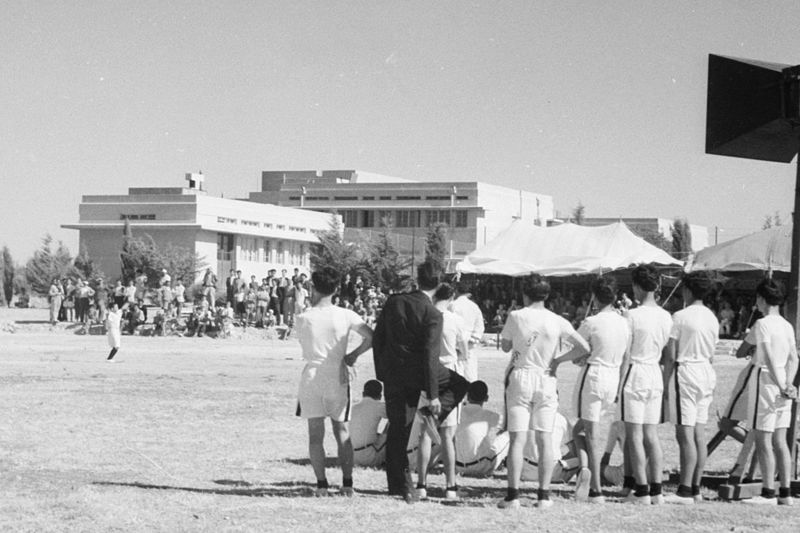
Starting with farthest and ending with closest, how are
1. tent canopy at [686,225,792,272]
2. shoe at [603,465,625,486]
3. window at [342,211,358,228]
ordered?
window at [342,211,358,228] → tent canopy at [686,225,792,272] → shoe at [603,465,625,486]

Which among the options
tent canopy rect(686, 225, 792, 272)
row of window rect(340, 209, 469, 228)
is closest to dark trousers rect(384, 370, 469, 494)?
tent canopy rect(686, 225, 792, 272)

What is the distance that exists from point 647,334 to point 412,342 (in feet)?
6.24

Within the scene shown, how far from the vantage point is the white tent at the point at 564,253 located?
4012 cm

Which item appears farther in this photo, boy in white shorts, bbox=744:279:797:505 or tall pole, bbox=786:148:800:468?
tall pole, bbox=786:148:800:468

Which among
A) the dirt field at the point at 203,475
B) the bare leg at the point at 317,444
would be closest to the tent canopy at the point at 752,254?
the dirt field at the point at 203,475

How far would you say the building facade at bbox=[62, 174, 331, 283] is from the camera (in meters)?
79.5

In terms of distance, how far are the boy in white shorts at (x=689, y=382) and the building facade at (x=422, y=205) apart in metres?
87.3

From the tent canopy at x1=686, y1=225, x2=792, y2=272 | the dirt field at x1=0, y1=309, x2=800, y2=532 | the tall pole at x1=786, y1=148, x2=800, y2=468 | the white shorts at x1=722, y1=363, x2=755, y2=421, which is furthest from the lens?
the tent canopy at x1=686, y1=225, x2=792, y2=272

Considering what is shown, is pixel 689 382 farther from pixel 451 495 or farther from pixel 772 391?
pixel 451 495

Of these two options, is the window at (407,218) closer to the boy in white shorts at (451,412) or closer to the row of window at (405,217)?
the row of window at (405,217)

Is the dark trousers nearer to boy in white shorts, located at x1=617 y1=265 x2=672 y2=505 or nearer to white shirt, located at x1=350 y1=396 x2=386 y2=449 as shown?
boy in white shorts, located at x1=617 y1=265 x2=672 y2=505

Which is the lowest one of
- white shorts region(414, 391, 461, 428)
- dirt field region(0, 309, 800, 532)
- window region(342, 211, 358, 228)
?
dirt field region(0, 309, 800, 532)

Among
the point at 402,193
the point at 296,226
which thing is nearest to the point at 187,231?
the point at 296,226

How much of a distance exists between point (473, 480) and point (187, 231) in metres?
69.4
